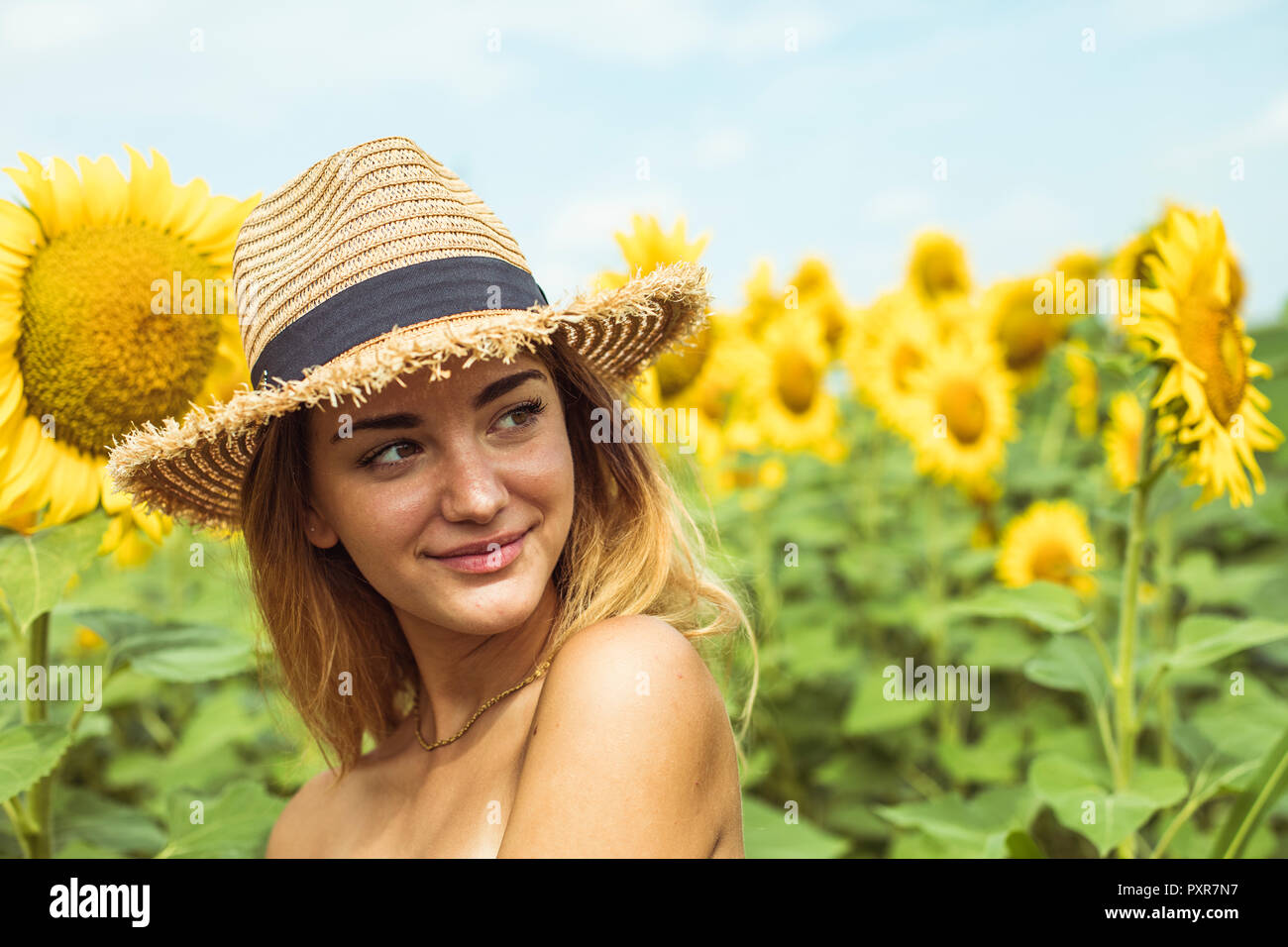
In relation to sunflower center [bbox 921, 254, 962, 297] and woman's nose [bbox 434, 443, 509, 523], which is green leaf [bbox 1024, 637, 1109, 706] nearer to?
woman's nose [bbox 434, 443, 509, 523]

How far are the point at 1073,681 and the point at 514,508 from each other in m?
1.29

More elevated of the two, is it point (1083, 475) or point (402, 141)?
point (402, 141)

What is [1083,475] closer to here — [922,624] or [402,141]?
[922,624]

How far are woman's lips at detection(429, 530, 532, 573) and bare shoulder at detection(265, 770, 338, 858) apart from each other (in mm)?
744

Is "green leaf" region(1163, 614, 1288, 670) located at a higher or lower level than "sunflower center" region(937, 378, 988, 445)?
lower

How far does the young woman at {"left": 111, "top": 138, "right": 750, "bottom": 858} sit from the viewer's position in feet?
4.63

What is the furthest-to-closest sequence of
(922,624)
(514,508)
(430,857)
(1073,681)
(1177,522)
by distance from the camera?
(1177,522), (922,624), (1073,681), (430,857), (514,508)

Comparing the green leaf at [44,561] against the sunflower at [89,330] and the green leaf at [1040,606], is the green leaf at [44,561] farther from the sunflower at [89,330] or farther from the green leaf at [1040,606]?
the green leaf at [1040,606]

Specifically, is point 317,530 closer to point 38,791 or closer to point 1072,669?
point 38,791

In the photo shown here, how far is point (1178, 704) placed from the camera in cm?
401

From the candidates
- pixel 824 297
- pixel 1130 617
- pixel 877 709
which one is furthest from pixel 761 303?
pixel 1130 617

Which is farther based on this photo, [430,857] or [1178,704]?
[1178,704]

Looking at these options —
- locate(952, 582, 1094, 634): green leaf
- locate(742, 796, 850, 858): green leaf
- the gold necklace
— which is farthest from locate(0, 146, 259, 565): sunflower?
locate(952, 582, 1094, 634): green leaf

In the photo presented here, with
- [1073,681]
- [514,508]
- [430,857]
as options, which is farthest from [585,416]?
[1073,681]
